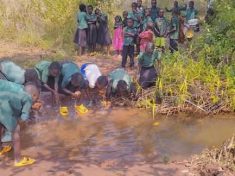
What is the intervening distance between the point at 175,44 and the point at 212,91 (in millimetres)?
3258

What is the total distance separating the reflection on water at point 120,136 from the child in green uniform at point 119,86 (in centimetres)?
31

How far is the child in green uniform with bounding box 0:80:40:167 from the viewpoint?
18.3 ft

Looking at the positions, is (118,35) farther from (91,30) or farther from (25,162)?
(25,162)

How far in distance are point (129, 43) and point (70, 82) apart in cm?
260

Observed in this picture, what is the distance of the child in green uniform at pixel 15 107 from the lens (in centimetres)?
557

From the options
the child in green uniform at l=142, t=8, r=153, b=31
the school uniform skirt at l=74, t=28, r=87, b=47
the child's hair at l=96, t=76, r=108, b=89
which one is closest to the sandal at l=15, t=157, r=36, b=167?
the child's hair at l=96, t=76, r=108, b=89

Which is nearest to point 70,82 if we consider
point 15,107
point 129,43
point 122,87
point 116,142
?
point 122,87

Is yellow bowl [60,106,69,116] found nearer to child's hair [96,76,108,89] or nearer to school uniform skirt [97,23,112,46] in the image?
child's hair [96,76,108,89]

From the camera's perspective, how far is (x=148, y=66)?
8.14 m

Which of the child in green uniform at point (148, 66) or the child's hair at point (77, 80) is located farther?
the child in green uniform at point (148, 66)

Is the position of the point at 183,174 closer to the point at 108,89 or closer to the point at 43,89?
the point at 108,89

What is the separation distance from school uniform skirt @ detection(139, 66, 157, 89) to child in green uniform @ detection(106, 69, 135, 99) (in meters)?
0.21

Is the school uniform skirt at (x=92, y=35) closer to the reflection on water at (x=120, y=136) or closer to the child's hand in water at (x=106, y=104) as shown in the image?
the child's hand in water at (x=106, y=104)

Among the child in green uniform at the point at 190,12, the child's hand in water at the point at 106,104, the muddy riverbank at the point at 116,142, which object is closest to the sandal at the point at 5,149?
the muddy riverbank at the point at 116,142
